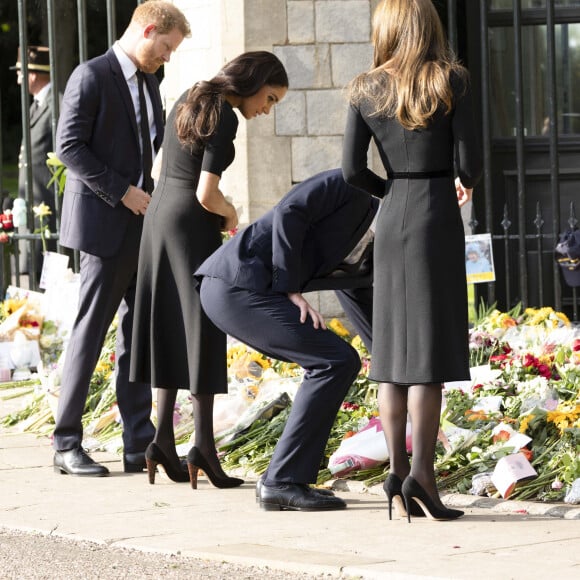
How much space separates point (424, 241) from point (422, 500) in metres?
0.88

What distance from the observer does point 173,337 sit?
18.6ft

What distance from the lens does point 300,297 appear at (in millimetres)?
5078

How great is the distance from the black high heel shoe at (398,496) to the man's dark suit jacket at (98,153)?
5.78 ft

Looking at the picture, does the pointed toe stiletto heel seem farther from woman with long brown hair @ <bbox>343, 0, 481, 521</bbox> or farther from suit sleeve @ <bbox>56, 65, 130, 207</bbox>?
suit sleeve @ <bbox>56, 65, 130, 207</bbox>

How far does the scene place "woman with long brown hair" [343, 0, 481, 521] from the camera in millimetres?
4766

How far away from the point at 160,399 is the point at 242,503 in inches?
24.7

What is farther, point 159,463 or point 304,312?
point 159,463

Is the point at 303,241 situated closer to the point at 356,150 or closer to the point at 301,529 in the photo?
the point at 356,150

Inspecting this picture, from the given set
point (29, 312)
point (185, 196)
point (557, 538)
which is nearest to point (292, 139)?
point (29, 312)

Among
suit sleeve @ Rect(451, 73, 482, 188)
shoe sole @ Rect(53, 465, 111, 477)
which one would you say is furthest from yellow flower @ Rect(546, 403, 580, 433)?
shoe sole @ Rect(53, 465, 111, 477)

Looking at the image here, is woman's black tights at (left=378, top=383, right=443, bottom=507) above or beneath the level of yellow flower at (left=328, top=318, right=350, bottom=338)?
beneath

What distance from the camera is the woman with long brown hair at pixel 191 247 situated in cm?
540

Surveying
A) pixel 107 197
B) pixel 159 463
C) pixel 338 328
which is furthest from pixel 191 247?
pixel 338 328

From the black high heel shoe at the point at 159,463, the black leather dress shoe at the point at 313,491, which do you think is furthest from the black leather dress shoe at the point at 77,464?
the black leather dress shoe at the point at 313,491
